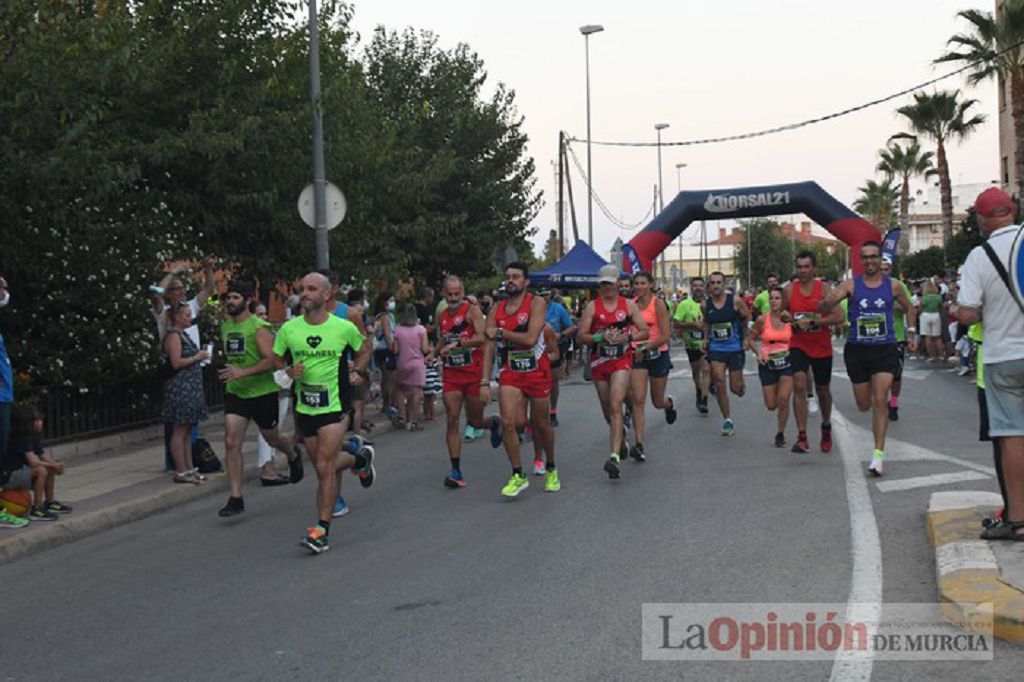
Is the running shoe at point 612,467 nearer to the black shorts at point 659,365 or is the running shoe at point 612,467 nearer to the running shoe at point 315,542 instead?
the black shorts at point 659,365

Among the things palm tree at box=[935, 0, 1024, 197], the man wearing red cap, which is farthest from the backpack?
palm tree at box=[935, 0, 1024, 197]

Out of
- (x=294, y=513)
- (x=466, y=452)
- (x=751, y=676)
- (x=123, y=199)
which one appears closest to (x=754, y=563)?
(x=751, y=676)

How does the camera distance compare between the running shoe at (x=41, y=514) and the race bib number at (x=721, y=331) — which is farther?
the race bib number at (x=721, y=331)

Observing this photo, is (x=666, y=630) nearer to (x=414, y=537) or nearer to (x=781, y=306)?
(x=414, y=537)

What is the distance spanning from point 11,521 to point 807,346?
23.7ft

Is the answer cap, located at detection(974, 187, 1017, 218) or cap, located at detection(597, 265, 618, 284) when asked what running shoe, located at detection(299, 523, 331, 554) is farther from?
cap, located at detection(974, 187, 1017, 218)

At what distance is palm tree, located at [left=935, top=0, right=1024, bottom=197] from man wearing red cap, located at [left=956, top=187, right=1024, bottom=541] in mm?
27486

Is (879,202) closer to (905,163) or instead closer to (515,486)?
(905,163)

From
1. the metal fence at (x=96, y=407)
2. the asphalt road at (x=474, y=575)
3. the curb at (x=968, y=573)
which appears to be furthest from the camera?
the metal fence at (x=96, y=407)

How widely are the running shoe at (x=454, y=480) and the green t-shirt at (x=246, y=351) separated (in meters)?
1.84

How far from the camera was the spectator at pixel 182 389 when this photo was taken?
11094mm

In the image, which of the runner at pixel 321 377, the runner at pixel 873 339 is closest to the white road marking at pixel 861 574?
the runner at pixel 873 339

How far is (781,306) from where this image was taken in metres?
12.3

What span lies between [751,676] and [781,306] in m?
7.72
